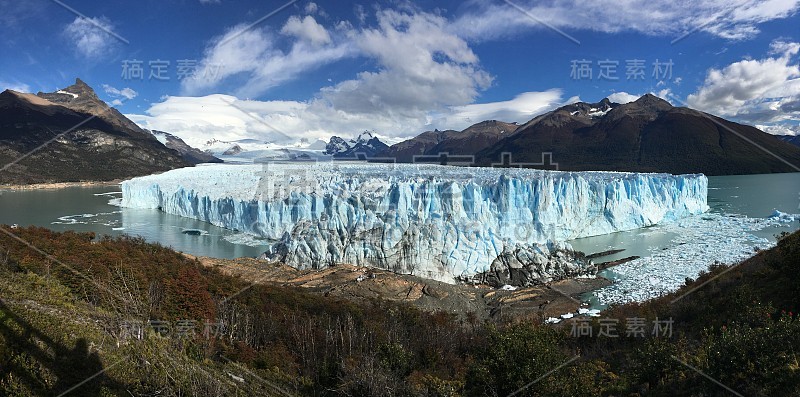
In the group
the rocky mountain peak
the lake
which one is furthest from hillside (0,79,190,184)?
the rocky mountain peak

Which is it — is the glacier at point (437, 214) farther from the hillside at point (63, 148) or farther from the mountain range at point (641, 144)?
the hillside at point (63, 148)

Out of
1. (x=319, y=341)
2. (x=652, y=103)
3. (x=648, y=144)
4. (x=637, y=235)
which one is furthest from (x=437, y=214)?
(x=652, y=103)

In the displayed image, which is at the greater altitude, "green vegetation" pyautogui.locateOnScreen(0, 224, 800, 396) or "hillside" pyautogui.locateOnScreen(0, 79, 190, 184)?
"hillside" pyautogui.locateOnScreen(0, 79, 190, 184)

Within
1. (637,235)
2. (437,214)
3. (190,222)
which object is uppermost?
(437,214)

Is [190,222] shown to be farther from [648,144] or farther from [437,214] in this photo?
[648,144]

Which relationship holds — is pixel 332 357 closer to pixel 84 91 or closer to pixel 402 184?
pixel 402 184

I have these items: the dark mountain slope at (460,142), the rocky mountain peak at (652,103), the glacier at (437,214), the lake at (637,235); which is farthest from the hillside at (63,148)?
the rocky mountain peak at (652,103)

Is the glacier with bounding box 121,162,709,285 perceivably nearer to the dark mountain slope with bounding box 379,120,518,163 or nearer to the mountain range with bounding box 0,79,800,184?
the mountain range with bounding box 0,79,800,184
